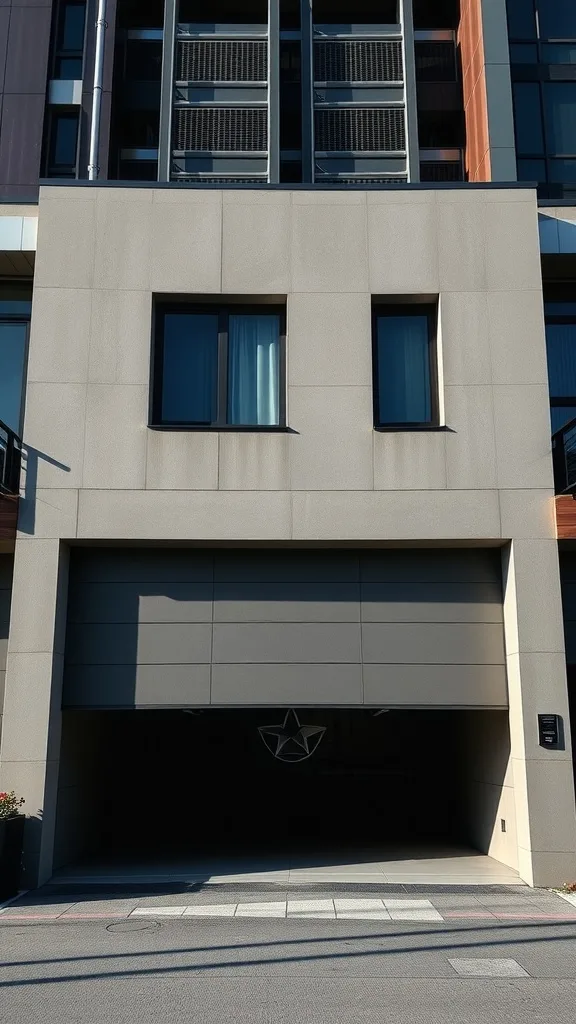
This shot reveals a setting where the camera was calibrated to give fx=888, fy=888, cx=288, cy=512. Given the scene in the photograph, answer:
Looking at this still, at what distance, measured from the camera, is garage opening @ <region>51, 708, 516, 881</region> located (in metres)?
14.3

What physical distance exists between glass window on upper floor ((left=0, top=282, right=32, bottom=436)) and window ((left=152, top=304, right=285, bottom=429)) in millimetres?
2276

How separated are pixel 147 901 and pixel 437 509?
639 cm

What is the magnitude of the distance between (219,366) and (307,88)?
14.0 metres

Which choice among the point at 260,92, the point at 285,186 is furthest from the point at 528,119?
the point at 285,186

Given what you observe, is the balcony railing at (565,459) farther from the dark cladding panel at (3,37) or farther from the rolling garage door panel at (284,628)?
the dark cladding panel at (3,37)

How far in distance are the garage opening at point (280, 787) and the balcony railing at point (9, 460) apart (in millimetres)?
3712

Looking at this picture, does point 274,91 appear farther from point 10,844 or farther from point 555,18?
point 10,844

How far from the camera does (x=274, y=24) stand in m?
24.1

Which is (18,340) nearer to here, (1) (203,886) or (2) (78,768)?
(2) (78,768)

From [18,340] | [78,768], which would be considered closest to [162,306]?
[18,340]

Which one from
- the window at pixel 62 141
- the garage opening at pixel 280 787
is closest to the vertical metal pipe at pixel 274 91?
the window at pixel 62 141

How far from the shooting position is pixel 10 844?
35.9ft

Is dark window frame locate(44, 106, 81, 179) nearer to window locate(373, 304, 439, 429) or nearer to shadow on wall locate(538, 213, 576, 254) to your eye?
window locate(373, 304, 439, 429)

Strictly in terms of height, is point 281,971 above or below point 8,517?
below
